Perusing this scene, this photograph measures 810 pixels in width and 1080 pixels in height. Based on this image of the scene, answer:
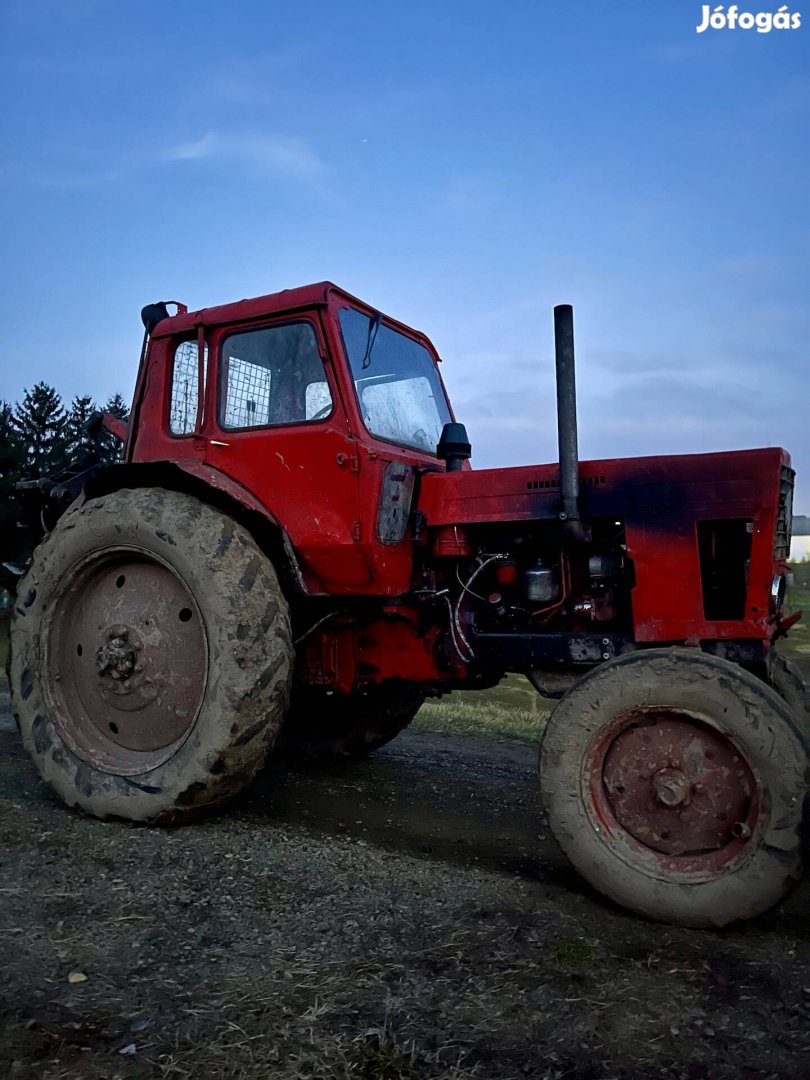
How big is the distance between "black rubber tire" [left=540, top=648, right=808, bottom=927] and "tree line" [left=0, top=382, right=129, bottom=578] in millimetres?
20570

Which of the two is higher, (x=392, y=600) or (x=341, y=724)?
(x=392, y=600)

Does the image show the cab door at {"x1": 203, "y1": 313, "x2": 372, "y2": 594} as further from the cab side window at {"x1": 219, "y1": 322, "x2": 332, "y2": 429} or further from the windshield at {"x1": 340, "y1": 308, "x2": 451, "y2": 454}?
the windshield at {"x1": 340, "y1": 308, "x2": 451, "y2": 454}

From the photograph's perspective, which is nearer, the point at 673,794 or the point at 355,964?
the point at 355,964

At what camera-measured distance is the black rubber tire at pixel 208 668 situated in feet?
12.8

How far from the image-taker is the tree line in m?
23.9

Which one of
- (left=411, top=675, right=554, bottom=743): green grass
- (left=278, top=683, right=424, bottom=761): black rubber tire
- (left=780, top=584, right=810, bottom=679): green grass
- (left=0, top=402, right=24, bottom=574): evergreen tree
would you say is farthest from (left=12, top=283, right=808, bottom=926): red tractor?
(left=0, top=402, right=24, bottom=574): evergreen tree

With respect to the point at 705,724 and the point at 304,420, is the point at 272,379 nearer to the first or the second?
the point at 304,420

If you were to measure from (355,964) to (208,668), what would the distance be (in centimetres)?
170

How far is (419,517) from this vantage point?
4461mm

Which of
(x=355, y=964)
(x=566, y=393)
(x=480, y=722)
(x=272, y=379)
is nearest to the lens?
(x=355, y=964)

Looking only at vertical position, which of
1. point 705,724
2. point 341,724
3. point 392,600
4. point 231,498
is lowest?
point 341,724

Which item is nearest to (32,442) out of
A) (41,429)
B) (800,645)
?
(41,429)

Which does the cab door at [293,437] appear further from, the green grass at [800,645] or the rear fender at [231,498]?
the green grass at [800,645]

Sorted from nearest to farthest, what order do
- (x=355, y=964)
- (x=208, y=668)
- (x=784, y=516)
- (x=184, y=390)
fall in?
(x=355, y=964) < (x=784, y=516) < (x=208, y=668) < (x=184, y=390)
